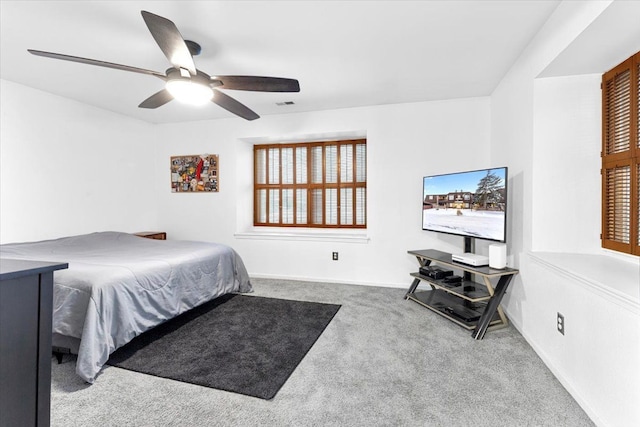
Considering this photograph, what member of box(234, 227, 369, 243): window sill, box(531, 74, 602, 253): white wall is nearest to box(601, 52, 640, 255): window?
box(531, 74, 602, 253): white wall

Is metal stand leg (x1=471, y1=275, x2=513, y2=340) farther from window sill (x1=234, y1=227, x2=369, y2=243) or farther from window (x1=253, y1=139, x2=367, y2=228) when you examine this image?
window (x1=253, y1=139, x2=367, y2=228)

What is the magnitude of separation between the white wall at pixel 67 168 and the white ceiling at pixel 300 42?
33 centimetres

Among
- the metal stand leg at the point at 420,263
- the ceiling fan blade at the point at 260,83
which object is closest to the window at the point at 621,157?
the metal stand leg at the point at 420,263

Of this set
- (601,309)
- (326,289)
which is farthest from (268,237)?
(601,309)

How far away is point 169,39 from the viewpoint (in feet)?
5.77

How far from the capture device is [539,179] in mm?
2314

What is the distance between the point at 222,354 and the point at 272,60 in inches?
96.6

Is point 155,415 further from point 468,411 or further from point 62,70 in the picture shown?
point 62,70

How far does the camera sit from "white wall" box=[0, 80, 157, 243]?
3.24m

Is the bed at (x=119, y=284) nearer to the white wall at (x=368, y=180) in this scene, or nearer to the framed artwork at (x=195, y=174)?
the white wall at (x=368, y=180)

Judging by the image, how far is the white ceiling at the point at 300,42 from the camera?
6.61 feet

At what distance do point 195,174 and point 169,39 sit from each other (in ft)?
10.5

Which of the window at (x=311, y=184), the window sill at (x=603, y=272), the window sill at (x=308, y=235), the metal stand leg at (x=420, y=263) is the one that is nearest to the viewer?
the window sill at (x=603, y=272)

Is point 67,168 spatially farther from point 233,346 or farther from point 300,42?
point 300,42
